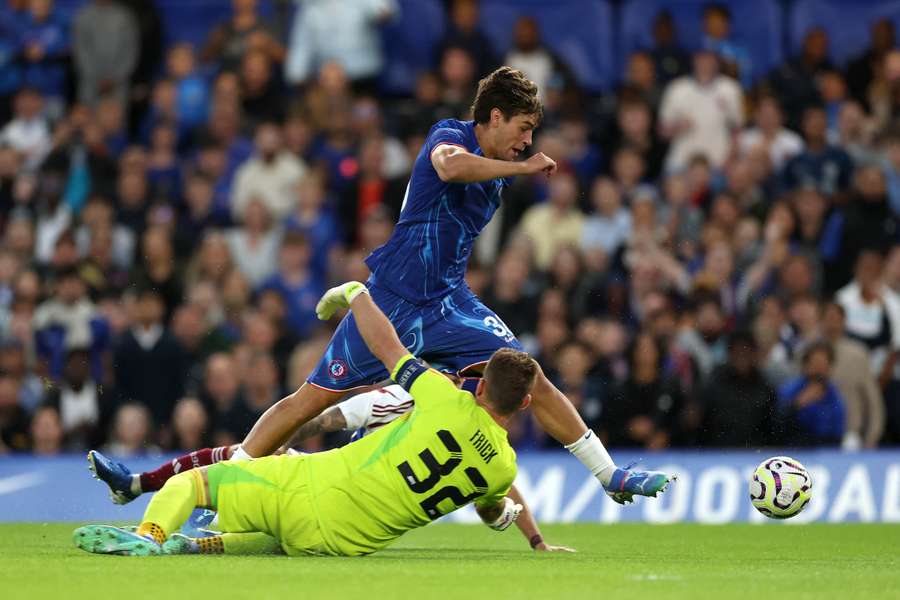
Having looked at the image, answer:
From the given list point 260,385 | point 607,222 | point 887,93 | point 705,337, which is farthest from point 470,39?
point 260,385

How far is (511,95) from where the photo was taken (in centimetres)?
1034

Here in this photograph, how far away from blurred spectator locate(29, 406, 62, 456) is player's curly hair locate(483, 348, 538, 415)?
8.33 meters

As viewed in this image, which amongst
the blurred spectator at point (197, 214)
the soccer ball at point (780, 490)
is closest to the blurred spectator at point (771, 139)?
the blurred spectator at point (197, 214)

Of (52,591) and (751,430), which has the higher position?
(52,591)

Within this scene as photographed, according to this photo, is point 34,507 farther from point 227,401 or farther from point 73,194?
point 73,194

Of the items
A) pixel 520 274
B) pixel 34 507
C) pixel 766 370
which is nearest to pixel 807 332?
pixel 766 370

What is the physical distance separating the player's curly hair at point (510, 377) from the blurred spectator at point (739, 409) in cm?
714

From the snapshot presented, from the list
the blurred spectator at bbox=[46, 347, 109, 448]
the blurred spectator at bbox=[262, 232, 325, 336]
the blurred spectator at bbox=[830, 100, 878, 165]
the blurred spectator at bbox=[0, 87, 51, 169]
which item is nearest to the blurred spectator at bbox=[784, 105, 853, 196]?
the blurred spectator at bbox=[830, 100, 878, 165]

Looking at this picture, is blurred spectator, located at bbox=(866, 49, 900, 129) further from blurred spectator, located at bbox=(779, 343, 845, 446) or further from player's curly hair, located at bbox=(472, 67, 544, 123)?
player's curly hair, located at bbox=(472, 67, 544, 123)

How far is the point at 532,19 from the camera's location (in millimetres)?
19781

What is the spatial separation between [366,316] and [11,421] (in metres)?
8.11

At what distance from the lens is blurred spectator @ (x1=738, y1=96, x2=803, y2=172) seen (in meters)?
18.9

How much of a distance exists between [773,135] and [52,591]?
41.6ft

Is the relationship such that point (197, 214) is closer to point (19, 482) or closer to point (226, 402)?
point (226, 402)
